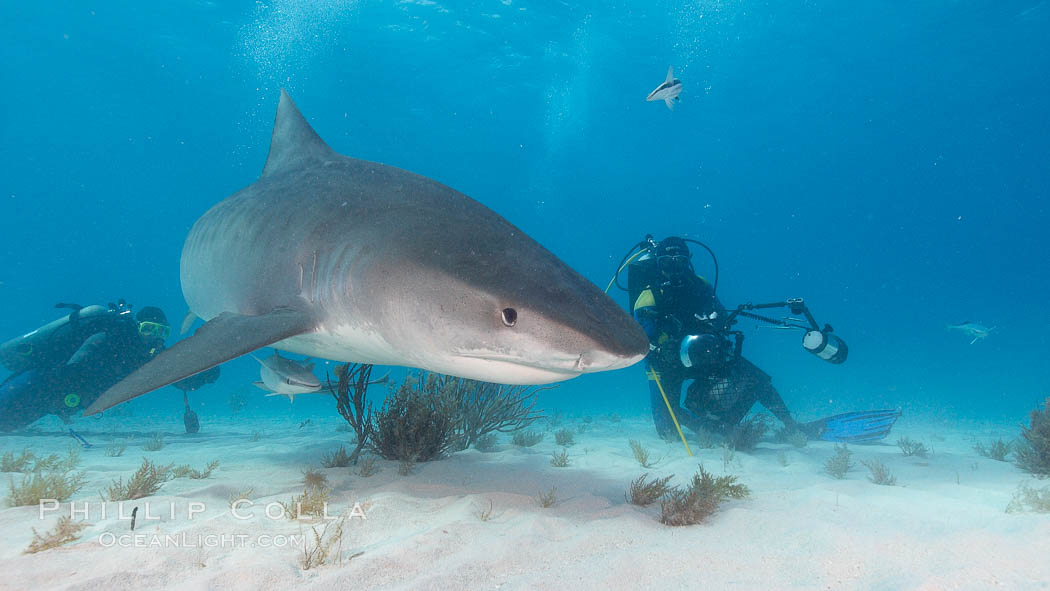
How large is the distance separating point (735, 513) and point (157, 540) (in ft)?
11.7

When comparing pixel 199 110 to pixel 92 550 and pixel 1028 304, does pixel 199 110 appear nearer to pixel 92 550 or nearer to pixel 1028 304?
pixel 92 550

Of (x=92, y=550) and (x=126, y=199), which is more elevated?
(x=126, y=199)

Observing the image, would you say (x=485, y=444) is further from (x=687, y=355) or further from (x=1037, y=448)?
(x=1037, y=448)

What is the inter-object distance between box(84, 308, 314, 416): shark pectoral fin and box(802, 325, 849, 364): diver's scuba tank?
684 cm

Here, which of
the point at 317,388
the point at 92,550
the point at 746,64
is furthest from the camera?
the point at 746,64

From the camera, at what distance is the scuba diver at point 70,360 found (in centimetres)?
806

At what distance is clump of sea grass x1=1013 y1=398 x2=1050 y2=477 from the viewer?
15.6ft

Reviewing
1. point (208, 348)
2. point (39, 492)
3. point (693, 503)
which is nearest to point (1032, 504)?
point (693, 503)

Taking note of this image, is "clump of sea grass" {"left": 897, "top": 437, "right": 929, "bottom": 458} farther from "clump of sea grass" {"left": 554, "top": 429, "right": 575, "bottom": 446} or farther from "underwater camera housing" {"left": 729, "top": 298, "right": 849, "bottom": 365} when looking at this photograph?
"clump of sea grass" {"left": 554, "top": 429, "right": 575, "bottom": 446}

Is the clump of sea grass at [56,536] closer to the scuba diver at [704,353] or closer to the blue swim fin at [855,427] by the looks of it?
the scuba diver at [704,353]

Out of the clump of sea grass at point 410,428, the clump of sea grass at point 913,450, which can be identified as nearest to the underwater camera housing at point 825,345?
the clump of sea grass at point 913,450

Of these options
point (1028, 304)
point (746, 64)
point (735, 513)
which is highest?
point (746, 64)

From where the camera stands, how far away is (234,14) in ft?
106

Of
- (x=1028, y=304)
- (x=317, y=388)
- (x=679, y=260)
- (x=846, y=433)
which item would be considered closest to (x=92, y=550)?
(x=317, y=388)
